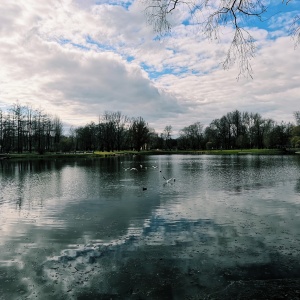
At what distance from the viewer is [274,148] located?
343 feet

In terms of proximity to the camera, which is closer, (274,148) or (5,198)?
(5,198)

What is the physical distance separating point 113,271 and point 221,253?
119 inches

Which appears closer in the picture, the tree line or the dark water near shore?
the dark water near shore

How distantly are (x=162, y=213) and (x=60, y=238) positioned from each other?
5002mm

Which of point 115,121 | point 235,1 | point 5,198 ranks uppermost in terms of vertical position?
point 115,121

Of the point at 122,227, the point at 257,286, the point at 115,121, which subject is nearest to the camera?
the point at 257,286

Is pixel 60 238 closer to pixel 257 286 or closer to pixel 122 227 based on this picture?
pixel 122 227

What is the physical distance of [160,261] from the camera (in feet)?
25.6

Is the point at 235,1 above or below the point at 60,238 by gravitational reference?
above

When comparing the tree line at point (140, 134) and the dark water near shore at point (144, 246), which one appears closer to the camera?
the dark water near shore at point (144, 246)

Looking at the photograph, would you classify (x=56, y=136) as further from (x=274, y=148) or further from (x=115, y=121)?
(x=274, y=148)

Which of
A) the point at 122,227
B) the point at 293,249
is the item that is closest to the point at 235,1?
the point at 293,249

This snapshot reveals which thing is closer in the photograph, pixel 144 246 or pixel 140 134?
pixel 144 246

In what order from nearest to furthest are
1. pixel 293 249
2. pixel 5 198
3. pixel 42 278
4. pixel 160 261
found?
pixel 42 278 → pixel 160 261 → pixel 293 249 → pixel 5 198
